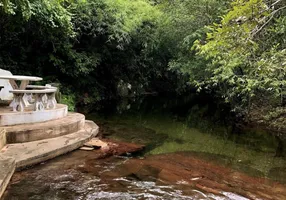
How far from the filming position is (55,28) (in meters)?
11.3

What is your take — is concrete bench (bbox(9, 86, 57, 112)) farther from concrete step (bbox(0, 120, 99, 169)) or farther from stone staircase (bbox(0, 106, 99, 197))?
concrete step (bbox(0, 120, 99, 169))

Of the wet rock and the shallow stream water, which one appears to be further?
the wet rock

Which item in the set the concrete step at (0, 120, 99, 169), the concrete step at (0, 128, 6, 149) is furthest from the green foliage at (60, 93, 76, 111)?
the concrete step at (0, 128, 6, 149)

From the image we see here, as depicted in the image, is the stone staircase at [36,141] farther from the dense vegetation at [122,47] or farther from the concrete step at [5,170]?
the dense vegetation at [122,47]

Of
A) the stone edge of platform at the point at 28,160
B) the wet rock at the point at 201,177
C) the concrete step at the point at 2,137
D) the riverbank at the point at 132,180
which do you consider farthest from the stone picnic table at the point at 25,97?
the wet rock at the point at 201,177

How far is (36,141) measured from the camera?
6441mm

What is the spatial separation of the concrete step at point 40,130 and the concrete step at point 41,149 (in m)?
0.11

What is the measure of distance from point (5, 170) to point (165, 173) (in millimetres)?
2807

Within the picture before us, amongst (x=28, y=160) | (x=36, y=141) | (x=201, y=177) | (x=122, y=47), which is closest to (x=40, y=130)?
(x=36, y=141)

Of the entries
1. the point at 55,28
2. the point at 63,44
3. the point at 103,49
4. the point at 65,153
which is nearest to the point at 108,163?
the point at 65,153

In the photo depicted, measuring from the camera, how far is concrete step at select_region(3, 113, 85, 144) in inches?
244

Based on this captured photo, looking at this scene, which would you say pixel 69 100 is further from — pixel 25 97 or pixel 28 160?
pixel 28 160

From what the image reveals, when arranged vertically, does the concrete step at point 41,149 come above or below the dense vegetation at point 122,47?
below

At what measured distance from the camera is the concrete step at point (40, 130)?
621cm
